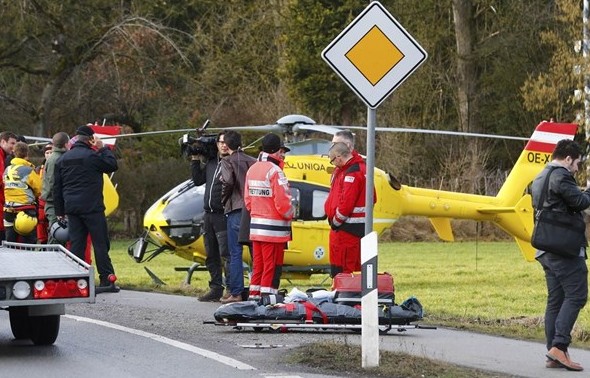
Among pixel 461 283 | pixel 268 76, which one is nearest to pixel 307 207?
pixel 461 283

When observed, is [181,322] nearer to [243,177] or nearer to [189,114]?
[243,177]

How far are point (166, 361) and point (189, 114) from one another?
40.2 meters

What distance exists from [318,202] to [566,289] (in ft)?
31.3

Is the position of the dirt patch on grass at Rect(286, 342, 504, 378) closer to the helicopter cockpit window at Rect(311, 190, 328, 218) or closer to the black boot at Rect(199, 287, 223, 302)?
the black boot at Rect(199, 287, 223, 302)

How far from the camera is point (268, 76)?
170 feet

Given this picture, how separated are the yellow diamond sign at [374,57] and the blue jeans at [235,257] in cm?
514

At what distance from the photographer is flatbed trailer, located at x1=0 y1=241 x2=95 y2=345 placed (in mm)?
11125

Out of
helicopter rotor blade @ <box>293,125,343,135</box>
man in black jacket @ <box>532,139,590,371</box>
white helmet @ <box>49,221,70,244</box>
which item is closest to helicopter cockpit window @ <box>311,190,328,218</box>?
helicopter rotor blade @ <box>293,125,343,135</box>

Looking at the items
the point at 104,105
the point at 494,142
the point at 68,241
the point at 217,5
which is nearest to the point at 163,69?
the point at 104,105

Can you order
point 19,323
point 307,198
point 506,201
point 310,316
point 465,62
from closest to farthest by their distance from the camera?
point 19,323 → point 310,316 → point 307,198 → point 506,201 → point 465,62

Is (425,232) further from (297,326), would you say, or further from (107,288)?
(297,326)

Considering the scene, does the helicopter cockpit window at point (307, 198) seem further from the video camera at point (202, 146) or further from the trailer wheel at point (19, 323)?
the trailer wheel at point (19, 323)

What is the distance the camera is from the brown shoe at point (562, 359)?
1106cm

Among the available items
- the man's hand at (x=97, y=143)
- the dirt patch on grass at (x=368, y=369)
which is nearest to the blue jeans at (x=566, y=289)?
→ the dirt patch on grass at (x=368, y=369)
